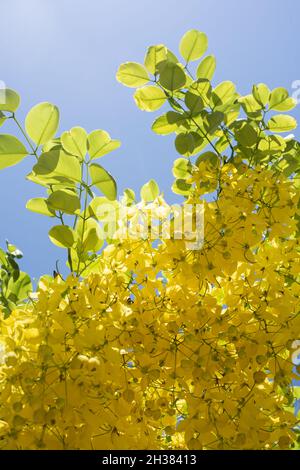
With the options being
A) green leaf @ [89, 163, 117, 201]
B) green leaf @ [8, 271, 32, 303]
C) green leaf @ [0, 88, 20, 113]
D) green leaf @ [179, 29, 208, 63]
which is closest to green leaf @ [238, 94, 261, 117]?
green leaf @ [179, 29, 208, 63]

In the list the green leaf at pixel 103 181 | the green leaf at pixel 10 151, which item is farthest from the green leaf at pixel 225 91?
the green leaf at pixel 10 151

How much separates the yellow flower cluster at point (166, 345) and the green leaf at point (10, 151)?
0.27 meters

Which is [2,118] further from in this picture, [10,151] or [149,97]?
[149,97]

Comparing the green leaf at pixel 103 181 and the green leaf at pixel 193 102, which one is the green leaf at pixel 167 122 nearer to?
the green leaf at pixel 193 102

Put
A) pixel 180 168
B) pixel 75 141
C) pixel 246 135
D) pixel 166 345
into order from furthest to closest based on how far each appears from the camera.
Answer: pixel 180 168 < pixel 246 135 < pixel 75 141 < pixel 166 345

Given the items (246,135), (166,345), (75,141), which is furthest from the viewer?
(246,135)

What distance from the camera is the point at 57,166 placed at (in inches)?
36.3

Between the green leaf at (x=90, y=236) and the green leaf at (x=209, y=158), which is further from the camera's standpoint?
the green leaf at (x=209, y=158)

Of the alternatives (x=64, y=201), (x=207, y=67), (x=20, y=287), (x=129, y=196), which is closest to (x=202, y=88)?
(x=207, y=67)

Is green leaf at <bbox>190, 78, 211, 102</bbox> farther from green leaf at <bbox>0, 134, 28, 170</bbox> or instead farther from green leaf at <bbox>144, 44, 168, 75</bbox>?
green leaf at <bbox>0, 134, 28, 170</bbox>

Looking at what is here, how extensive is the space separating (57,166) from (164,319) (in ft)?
1.17

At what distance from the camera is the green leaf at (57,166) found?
899mm

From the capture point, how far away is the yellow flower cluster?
0.77 m
